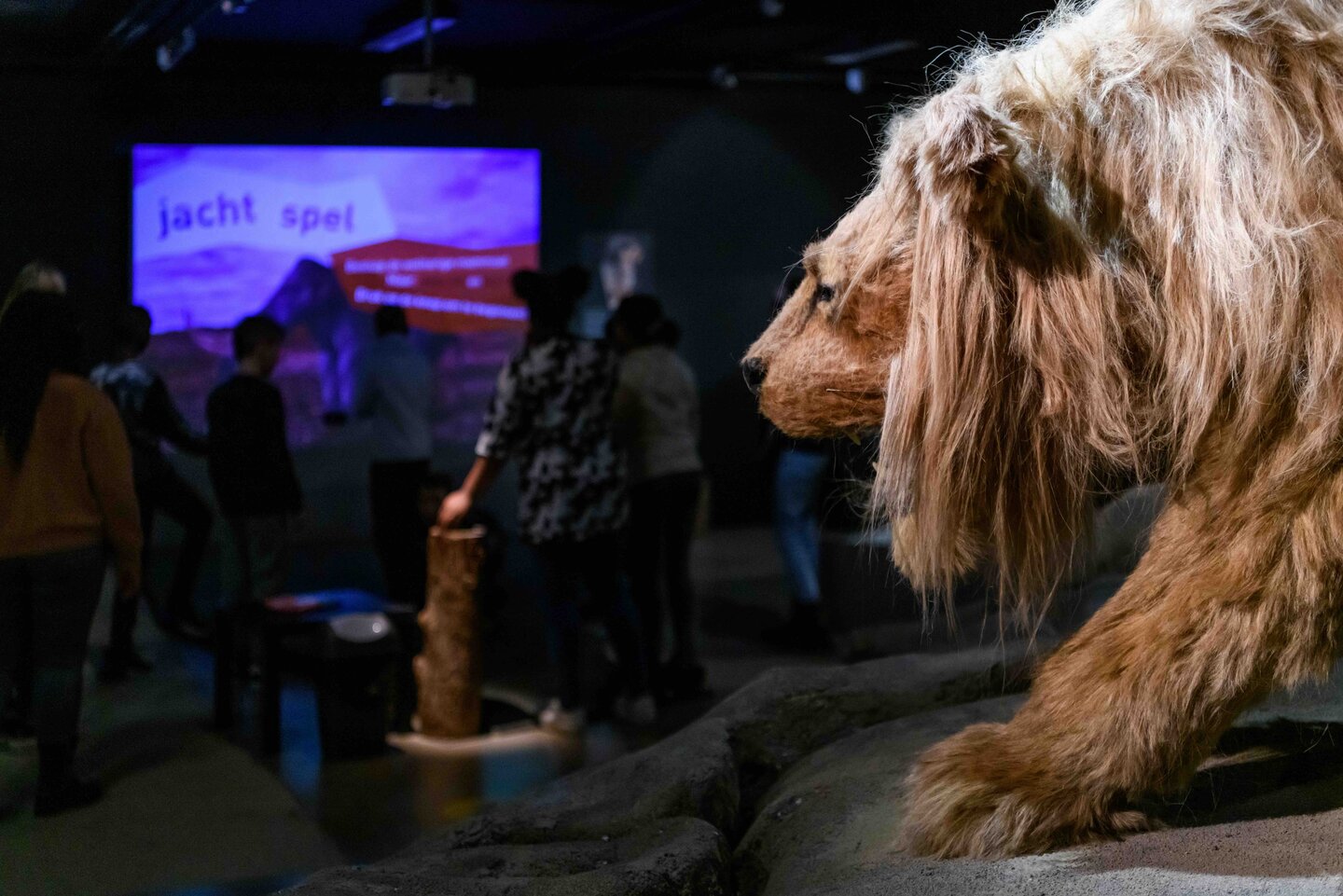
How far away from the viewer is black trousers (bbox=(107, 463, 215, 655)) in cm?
200

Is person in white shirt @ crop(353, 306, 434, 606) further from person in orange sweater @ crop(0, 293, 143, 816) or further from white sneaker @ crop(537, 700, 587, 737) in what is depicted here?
person in orange sweater @ crop(0, 293, 143, 816)

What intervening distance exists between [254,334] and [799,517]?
1535 millimetres

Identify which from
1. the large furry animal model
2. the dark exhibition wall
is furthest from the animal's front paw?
the dark exhibition wall

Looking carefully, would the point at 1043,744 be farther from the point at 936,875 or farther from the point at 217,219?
the point at 217,219

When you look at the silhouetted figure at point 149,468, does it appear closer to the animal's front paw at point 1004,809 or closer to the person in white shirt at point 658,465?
the person in white shirt at point 658,465

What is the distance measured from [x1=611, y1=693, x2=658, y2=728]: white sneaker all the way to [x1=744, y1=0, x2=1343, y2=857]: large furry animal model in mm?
1589

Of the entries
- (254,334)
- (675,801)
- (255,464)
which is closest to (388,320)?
(254,334)

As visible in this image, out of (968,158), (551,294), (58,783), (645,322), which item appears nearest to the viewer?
(968,158)

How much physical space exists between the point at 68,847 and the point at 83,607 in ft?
1.26

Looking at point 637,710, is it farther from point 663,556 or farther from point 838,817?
point 838,817

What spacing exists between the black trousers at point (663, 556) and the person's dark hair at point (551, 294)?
20.5 inches

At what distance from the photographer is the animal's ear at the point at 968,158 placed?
1336mm

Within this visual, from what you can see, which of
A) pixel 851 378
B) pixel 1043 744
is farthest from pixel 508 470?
pixel 1043 744

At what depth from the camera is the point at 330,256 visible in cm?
244
